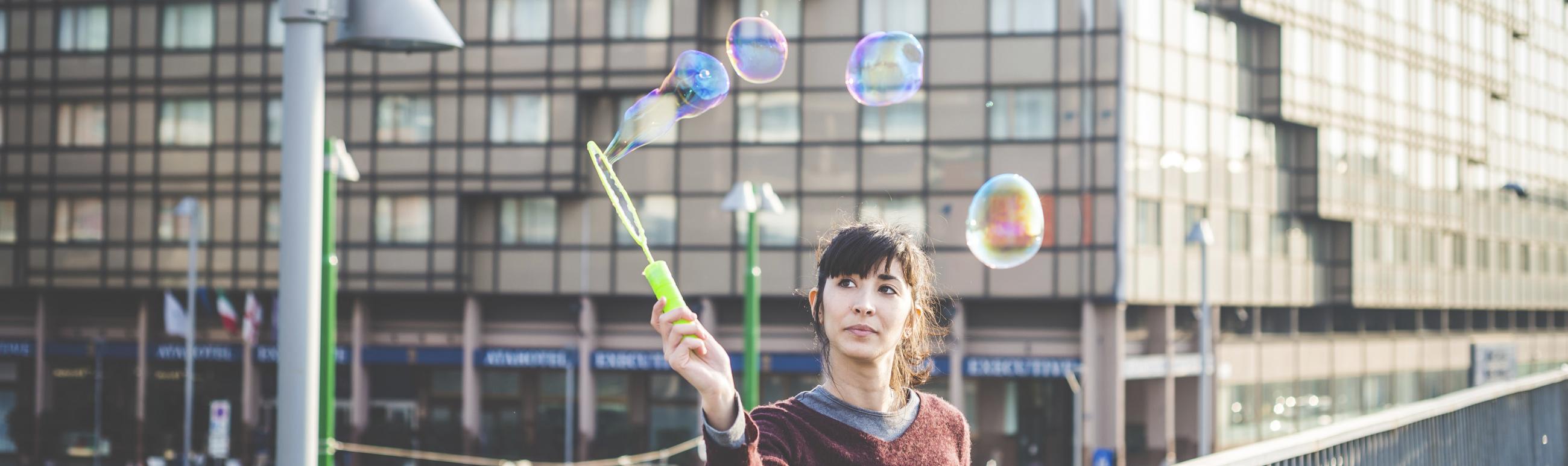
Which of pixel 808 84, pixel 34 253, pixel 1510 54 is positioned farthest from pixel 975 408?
pixel 1510 54

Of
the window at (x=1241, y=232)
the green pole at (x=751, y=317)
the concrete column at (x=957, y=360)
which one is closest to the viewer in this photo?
the green pole at (x=751, y=317)

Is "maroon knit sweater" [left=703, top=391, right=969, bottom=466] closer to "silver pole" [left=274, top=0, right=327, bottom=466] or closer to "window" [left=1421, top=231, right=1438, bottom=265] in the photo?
"silver pole" [left=274, top=0, right=327, bottom=466]

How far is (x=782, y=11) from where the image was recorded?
38.7 metres

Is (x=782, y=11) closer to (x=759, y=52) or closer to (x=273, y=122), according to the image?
(x=273, y=122)

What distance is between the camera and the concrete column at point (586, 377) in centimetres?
4000

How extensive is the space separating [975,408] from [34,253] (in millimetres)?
24908

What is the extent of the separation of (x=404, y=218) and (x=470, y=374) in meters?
4.21

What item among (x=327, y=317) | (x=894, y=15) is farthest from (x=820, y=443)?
(x=894, y=15)

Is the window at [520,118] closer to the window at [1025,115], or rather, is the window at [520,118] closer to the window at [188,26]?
the window at [188,26]

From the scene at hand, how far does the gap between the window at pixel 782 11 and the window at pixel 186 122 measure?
46.2ft

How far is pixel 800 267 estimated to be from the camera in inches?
1542

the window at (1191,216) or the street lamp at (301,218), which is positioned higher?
the window at (1191,216)

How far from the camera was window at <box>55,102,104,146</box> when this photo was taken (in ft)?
139

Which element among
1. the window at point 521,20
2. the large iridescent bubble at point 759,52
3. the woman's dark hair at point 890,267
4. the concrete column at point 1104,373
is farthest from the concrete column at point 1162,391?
the woman's dark hair at point 890,267
